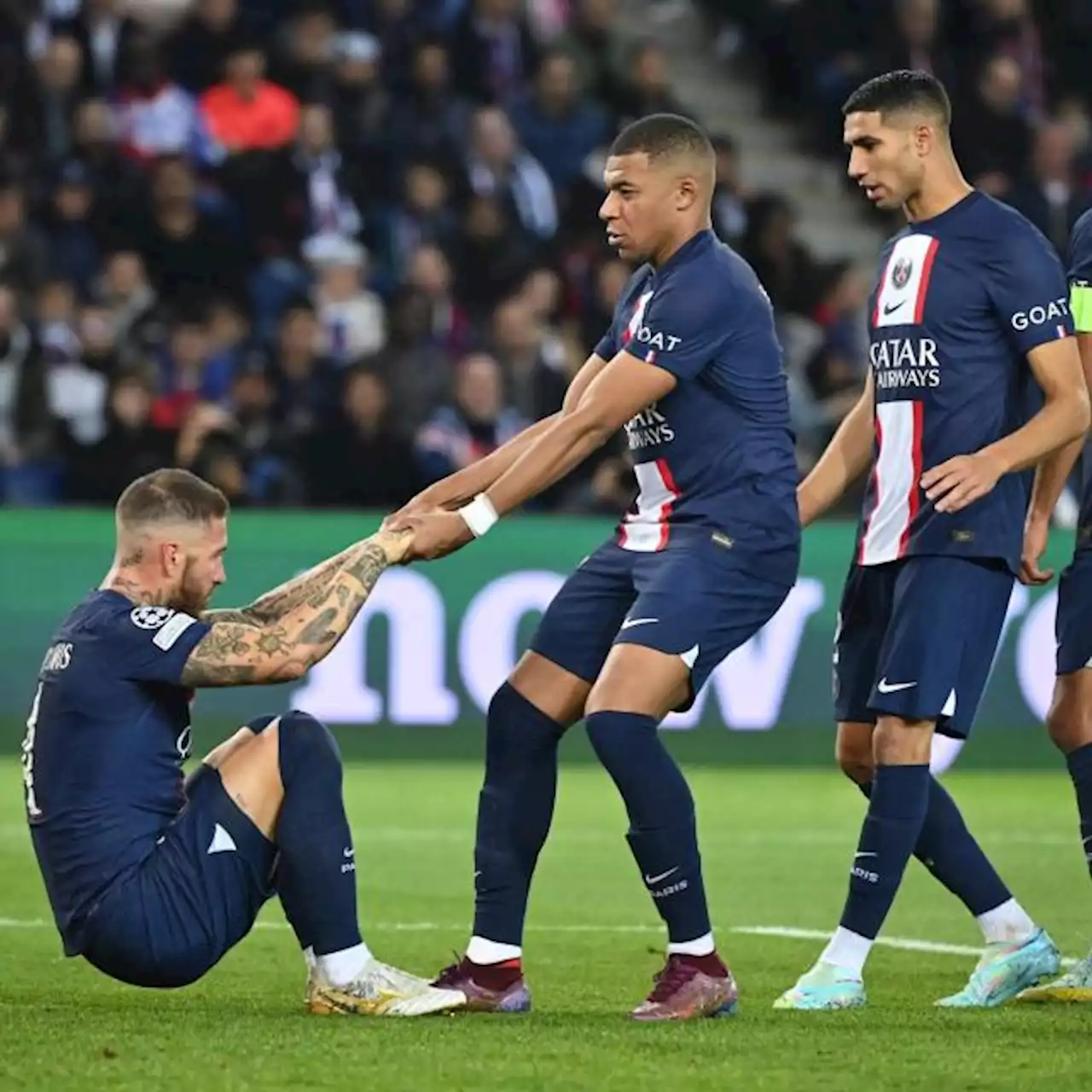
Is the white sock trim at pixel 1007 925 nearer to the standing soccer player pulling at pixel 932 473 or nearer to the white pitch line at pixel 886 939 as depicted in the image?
the standing soccer player pulling at pixel 932 473

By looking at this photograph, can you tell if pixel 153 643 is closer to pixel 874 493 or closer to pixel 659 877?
pixel 659 877

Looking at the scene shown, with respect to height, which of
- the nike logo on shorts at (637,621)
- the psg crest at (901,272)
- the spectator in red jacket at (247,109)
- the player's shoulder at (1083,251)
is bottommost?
the nike logo on shorts at (637,621)

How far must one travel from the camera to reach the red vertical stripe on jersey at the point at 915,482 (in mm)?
6996

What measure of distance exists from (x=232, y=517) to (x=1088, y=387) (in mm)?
7313

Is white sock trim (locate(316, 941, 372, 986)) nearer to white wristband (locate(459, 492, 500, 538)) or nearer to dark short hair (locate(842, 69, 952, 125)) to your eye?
white wristband (locate(459, 492, 500, 538))

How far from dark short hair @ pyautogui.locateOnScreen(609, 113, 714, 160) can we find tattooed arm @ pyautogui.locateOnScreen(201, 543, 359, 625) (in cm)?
125

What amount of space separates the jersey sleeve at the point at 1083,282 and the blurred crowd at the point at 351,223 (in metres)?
7.69

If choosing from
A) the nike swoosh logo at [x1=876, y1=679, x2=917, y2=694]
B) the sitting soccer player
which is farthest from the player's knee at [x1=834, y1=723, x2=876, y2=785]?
the sitting soccer player

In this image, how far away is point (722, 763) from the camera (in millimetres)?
14094

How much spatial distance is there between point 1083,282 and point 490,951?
2.33m

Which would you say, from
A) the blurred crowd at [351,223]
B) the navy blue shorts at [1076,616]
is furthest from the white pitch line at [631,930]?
the blurred crowd at [351,223]

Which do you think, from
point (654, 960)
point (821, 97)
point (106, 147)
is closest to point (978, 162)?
point (821, 97)

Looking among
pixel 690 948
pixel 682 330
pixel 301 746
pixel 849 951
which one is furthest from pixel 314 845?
pixel 682 330

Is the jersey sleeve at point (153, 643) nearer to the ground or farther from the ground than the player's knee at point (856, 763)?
farther from the ground
